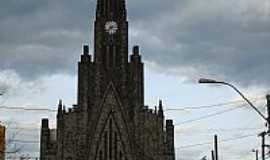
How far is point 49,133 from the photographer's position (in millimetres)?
90188

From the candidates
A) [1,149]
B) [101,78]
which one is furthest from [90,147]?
[1,149]

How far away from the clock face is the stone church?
3453 millimetres

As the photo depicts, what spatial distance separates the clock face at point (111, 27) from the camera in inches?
3698

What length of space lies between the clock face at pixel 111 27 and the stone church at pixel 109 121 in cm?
345

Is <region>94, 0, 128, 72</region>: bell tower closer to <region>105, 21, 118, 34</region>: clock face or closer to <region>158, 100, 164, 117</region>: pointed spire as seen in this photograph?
<region>105, 21, 118, 34</region>: clock face

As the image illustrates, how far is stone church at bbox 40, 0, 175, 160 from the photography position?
285 feet

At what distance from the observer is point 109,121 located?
286ft

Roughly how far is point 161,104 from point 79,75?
11.8 m

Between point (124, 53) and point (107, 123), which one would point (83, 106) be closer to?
point (107, 123)

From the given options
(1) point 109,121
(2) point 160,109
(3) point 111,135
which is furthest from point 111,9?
(3) point 111,135

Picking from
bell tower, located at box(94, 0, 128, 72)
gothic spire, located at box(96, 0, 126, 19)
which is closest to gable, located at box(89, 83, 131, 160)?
bell tower, located at box(94, 0, 128, 72)

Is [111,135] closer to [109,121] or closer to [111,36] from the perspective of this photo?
[109,121]

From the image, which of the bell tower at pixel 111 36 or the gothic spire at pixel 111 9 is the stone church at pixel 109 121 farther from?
the gothic spire at pixel 111 9

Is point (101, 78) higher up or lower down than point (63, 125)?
higher up
